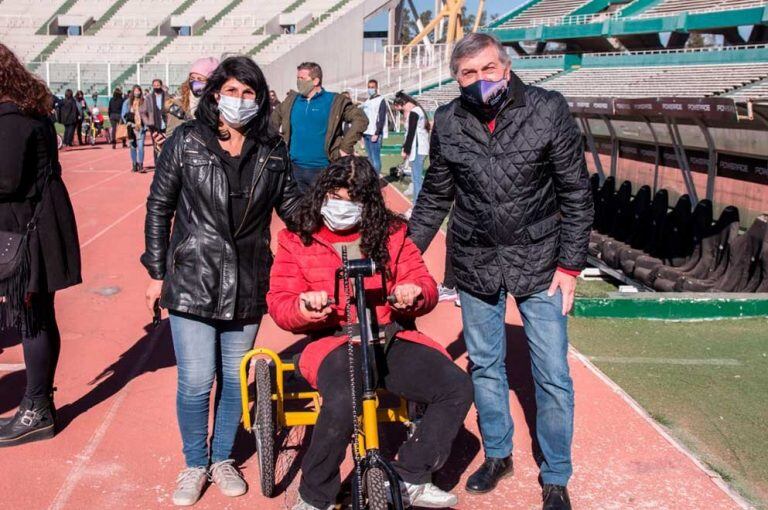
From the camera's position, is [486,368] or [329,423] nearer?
[329,423]

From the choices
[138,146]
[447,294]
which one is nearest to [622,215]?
[447,294]

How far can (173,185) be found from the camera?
160 inches

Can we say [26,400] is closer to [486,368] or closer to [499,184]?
[486,368]

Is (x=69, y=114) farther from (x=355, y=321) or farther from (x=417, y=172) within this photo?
(x=355, y=321)

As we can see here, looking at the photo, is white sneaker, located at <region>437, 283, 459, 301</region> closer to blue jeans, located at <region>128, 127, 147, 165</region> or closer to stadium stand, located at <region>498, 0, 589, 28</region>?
blue jeans, located at <region>128, 127, 147, 165</region>

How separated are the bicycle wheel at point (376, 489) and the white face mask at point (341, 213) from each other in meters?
1.11

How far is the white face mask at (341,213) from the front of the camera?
395 centimetres

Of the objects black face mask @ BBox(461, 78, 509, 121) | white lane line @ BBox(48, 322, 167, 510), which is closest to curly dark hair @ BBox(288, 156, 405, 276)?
black face mask @ BBox(461, 78, 509, 121)

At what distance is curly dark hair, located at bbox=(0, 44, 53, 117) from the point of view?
465cm

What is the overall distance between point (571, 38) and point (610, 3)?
2.48 m

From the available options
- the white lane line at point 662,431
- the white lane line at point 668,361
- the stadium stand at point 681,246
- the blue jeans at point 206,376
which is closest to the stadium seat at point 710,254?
the stadium stand at point 681,246

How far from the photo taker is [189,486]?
420 centimetres

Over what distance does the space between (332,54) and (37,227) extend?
47242 millimetres

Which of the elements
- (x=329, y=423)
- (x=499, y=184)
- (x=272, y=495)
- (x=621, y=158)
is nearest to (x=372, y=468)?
(x=329, y=423)
